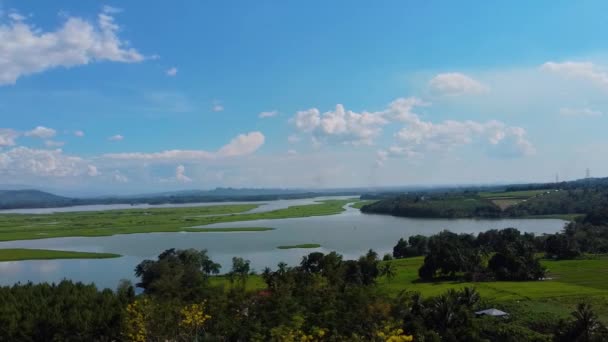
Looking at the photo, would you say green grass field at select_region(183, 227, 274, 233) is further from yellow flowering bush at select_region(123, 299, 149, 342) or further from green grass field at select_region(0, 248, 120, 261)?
yellow flowering bush at select_region(123, 299, 149, 342)

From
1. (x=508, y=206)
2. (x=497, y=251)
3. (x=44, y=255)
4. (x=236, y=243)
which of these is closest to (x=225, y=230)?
(x=236, y=243)

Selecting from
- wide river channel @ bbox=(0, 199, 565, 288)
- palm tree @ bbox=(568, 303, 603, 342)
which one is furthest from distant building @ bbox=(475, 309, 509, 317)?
wide river channel @ bbox=(0, 199, 565, 288)

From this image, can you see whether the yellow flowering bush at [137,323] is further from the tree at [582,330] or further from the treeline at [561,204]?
the treeline at [561,204]

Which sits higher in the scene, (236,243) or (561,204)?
(561,204)

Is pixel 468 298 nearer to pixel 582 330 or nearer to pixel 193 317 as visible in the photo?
pixel 582 330

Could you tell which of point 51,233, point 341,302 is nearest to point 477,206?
point 51,233

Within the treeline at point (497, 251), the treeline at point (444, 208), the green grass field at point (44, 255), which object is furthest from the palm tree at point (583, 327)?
the treeline at point (444, 208)

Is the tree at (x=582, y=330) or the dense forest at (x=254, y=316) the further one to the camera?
the tree at (x=582, y=330)
